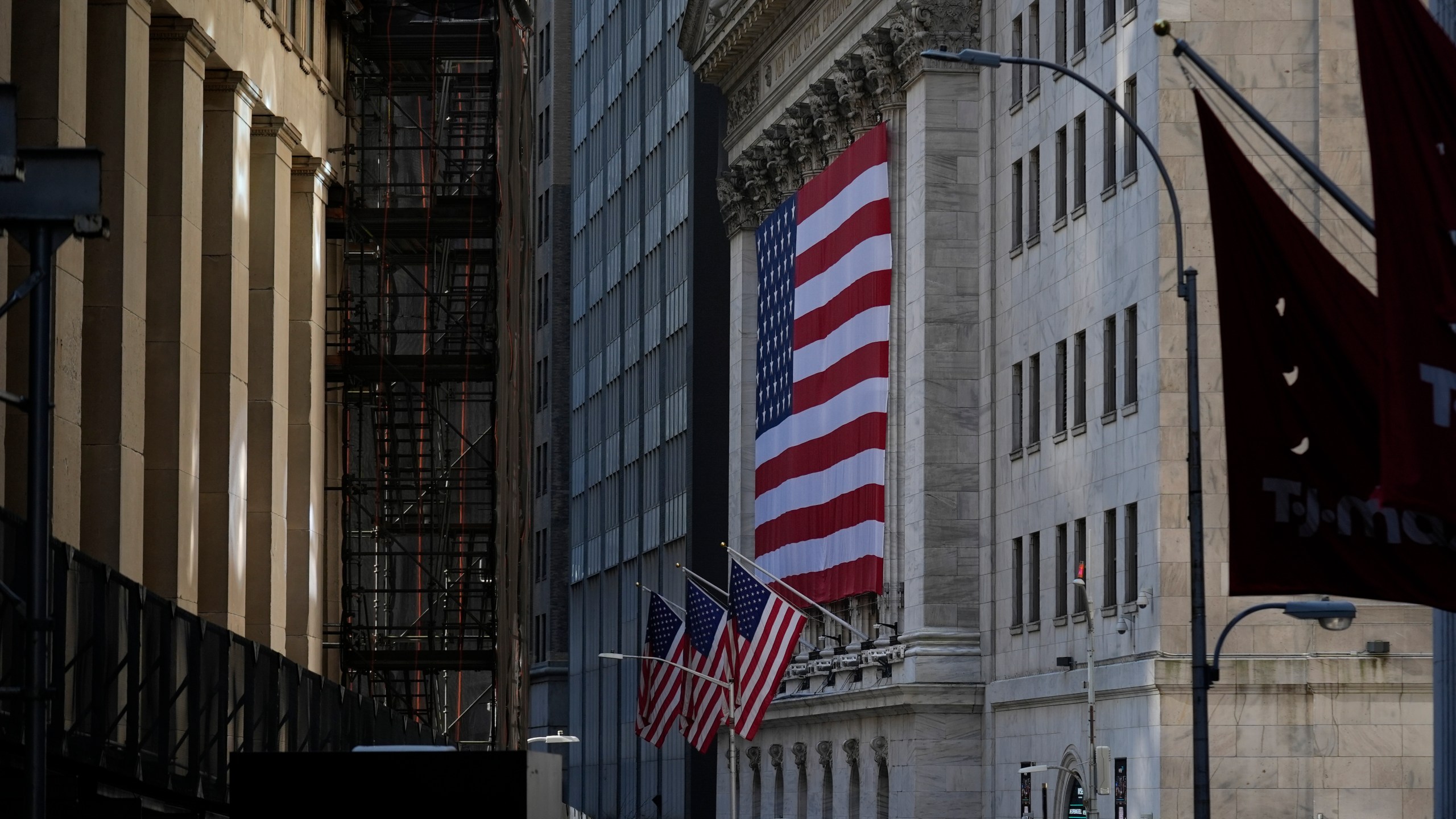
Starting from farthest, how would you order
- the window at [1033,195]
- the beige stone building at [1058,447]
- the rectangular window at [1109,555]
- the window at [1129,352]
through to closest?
Result: the window at [1033,195] < the rectangular window at [1109,555] < the window at [1129,352] < the beige stone building at [1058,447]

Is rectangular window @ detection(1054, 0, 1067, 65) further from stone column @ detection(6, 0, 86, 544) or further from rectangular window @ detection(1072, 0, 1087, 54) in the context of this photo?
stone column @ detection(6, 0, 86, 544)

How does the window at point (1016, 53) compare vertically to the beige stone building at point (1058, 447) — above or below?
above

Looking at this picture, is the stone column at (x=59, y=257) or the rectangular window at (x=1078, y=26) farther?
the rectangular window at (x=1078, y=26)

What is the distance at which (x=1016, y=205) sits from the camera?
6544 cm

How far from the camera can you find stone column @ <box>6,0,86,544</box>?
83.9 ft

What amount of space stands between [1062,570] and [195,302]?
32.5 meters

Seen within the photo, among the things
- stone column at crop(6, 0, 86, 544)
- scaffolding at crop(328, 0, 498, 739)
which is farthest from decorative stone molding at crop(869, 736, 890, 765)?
stone column at crop(6, 0, 86, 544)

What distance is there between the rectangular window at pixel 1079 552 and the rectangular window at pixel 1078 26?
10792 millimetres

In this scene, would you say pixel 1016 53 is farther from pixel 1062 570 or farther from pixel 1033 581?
pixel 1062 570

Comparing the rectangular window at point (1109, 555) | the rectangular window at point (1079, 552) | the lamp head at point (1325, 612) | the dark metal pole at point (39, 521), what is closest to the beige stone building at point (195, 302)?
the dark metal pole at point (39, 521)

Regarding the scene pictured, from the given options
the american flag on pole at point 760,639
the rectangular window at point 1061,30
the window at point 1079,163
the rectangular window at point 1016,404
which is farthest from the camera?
the rectangular window at point 1016,404

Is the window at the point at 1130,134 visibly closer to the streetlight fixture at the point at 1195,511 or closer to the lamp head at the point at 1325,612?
the lamp head at the point at 1325,612

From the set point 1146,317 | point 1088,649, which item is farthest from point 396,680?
point 1146,317

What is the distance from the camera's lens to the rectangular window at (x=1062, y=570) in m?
60.3
